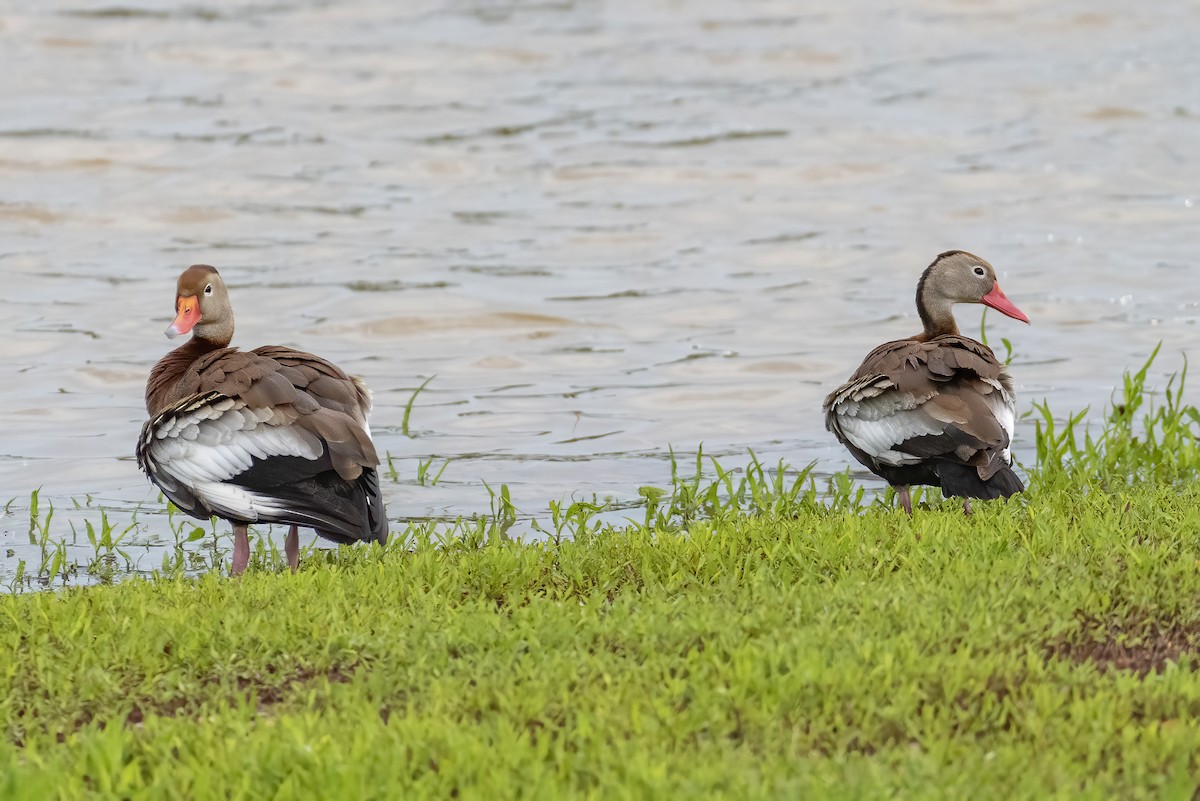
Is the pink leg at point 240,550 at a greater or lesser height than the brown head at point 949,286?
lesser

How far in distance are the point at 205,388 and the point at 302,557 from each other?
89 cm

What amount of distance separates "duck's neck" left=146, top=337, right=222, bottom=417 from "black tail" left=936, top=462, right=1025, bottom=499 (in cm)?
341

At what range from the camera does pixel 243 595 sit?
6.32m

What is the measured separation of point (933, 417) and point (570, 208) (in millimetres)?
10330

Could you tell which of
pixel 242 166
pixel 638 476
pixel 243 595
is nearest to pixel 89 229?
pixel 242 166

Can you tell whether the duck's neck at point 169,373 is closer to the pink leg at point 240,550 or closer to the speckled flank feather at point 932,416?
the pink leg at point 240,550

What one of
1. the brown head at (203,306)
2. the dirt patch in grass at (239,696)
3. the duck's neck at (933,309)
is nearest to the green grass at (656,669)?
the dirt patch in grass at (239,696)

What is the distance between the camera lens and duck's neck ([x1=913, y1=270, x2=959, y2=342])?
373 inches

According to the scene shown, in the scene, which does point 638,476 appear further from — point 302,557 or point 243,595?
point 243,595

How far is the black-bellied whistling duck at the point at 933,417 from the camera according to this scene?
7574 millimetres

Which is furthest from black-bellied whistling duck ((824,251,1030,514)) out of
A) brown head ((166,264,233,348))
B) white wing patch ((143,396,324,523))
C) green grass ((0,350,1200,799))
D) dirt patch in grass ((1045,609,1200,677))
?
brown head ((166,264,233,348))

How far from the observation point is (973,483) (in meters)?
7.61

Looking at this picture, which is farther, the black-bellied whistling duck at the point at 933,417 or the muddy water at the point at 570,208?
the muddy water at the point at 570,208

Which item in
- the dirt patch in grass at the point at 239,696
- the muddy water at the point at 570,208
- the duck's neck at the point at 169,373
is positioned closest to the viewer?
the dirt patch in grass at the point at 239,696
